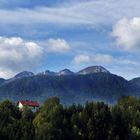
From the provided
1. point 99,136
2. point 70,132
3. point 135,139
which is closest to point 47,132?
point 70,132

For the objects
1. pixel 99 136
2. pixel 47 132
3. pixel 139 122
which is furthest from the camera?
pixel 139 122

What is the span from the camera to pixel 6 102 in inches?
6654

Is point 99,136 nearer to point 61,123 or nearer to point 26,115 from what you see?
point 61,123

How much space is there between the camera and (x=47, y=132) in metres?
141

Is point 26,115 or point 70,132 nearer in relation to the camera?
point 70,132

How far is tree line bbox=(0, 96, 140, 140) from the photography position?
472ft

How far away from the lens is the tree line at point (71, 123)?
144 meters

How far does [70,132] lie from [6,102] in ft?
102

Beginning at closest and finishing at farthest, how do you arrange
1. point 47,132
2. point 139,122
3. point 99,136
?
point 47,132 < point 99,136 < point 139,122

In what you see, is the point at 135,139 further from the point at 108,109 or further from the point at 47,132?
the point at 47,132

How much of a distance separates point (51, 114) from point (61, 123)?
422 centimetres

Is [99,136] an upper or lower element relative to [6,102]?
lower

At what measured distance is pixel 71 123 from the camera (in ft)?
502

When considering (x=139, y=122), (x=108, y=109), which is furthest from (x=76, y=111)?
(x=139, y=122)
